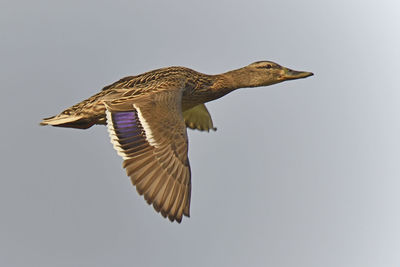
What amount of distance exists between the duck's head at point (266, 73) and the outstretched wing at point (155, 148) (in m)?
2.83

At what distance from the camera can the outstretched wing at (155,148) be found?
Answer: 9805mm

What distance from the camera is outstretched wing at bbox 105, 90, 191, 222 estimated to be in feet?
32.2

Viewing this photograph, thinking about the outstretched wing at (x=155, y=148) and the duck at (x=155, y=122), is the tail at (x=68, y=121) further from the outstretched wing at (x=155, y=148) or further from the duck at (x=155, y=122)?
the outstretched wing at (x=155, y=148)

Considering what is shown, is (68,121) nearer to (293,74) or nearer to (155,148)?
(155,148)

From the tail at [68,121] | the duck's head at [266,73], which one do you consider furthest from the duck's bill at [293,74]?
the tail at [68,121]

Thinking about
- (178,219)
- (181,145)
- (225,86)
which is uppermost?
(225,86)

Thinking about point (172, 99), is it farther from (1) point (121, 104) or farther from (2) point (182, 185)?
(2) point (182, 185)

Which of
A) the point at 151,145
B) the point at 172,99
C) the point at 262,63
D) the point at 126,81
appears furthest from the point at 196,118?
the point at 151,145

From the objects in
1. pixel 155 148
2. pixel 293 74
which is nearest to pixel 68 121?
pixel 155 148

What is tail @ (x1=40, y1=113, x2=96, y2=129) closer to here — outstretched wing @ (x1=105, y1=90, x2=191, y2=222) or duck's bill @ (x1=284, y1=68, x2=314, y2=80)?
outstretched wing @ (x1=105, y1=90, x2=191, y2=222)

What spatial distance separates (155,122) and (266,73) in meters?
3.72

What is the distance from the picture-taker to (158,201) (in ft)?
31.9

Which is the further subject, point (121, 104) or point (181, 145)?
point (121, 104)

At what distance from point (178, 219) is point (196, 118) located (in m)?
6.28
